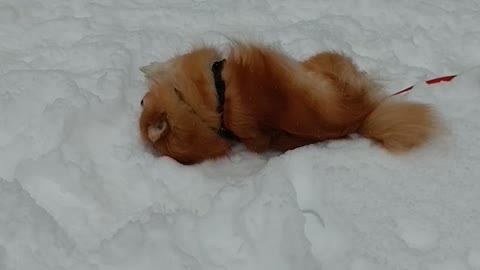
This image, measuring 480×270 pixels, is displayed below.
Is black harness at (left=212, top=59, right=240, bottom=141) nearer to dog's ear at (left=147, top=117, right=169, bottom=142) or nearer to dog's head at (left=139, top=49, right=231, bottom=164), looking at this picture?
dog's head at (left=139, top=49, right=231, bottom=164)

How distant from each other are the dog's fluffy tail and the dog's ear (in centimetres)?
57

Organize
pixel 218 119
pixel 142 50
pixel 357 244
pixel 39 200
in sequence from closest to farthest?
pixel 357 244, pixel 39 200, pixel 218 119, pixel 142 50

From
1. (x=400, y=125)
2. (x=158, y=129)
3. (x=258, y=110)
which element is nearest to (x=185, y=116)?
(x=158, y=129)

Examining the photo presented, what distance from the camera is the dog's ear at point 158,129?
2082 millimetres

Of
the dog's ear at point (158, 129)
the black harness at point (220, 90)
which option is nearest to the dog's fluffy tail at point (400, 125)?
the black harness at point (220, 90)

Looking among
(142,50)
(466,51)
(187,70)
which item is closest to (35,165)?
(187,70)

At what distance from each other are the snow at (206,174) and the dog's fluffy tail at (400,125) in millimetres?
39

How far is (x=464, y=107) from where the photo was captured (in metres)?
2.23

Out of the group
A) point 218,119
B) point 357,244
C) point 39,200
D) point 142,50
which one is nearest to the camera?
point 357,244

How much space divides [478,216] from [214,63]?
85 cm

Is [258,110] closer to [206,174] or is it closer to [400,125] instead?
[206,174]

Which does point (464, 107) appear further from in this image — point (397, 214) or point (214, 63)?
point (214, 63)

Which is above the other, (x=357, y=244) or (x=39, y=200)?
(x=357, y=244)

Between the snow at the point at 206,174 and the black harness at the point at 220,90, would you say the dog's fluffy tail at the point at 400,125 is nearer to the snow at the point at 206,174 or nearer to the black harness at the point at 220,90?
the snow at the point at 206,174
